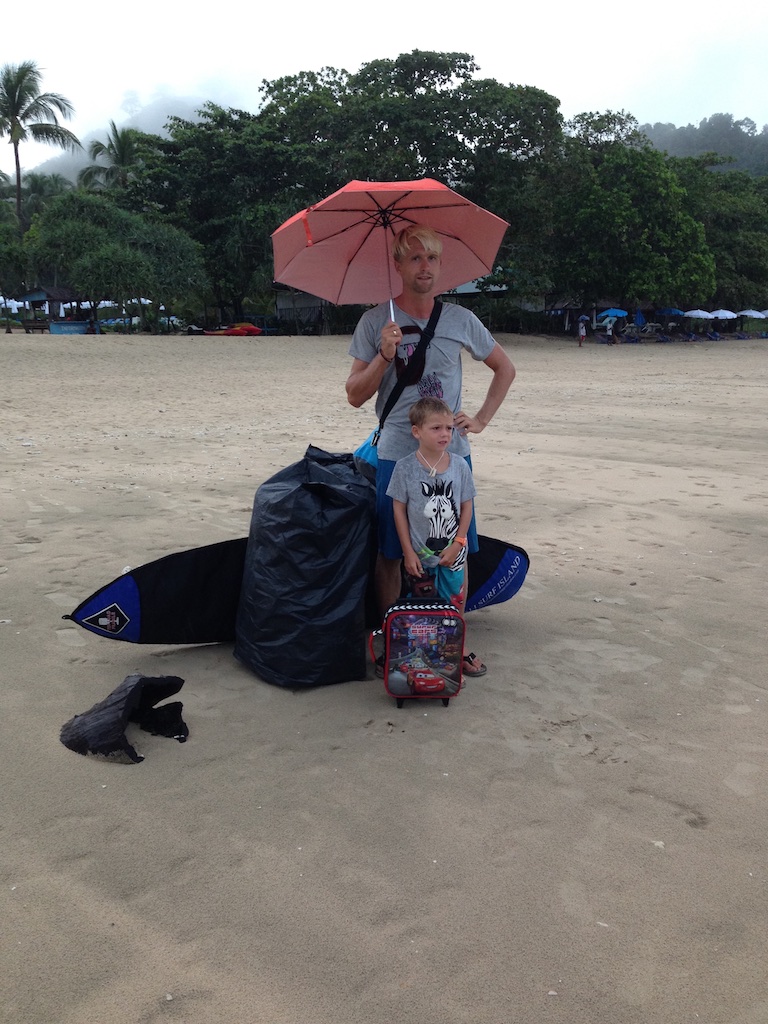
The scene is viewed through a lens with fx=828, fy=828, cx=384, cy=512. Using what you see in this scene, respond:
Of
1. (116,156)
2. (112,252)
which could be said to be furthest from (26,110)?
(112,252)

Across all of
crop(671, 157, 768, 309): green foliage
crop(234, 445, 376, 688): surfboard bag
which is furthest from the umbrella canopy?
crop(671, 157, 768, 309): green foliage

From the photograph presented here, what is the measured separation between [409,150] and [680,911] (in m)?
A: 30.6

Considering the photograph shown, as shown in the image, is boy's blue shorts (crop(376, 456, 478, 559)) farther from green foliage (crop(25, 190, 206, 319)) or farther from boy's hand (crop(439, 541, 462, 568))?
green foliage (crop(25, 190, 206, 319))

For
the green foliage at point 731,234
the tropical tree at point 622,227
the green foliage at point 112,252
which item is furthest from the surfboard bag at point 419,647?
the green foliage at point 731,234

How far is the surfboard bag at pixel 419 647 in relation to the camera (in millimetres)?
3090

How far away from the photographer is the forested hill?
394 ft

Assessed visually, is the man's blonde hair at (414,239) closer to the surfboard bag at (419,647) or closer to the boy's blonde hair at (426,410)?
the boy's blonde hair at (426,410)

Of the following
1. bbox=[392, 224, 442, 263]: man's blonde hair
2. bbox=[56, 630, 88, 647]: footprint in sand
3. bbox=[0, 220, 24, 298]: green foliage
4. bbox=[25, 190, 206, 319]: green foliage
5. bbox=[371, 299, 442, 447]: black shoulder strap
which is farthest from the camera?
bbox=[0, 220, 24, 298]: green foliage

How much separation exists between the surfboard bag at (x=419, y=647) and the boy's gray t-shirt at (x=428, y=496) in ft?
0.90

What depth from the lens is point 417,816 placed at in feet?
8.05

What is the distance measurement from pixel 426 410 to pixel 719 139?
15426cm

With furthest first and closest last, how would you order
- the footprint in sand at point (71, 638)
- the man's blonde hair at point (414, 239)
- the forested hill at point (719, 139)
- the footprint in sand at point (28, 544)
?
the forested hill at point (719, 139) → the footprint in sand at point (28, 544) → the footprint in sand at point (71, 638) → the man's blonde hair at point (414, 239)

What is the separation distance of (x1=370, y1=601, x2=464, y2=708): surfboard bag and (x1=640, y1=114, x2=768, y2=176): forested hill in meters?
119

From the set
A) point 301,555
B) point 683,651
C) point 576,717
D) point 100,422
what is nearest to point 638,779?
point 576,717
